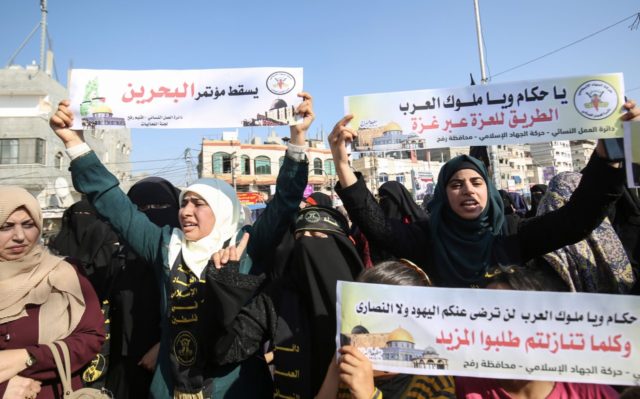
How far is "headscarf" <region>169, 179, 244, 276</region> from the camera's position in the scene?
6.65 ft

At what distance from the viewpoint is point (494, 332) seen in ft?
4.60

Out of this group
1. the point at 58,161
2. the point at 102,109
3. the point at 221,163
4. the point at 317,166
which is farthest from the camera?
the point at 317,166

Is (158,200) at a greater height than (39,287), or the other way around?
(158,200)

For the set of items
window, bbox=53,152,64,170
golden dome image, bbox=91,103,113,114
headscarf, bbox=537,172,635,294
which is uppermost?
window, bbox=53,152,64,170

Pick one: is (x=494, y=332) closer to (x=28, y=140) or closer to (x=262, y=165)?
(x=28, y=140)

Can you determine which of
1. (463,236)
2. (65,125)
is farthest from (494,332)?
(65,125)

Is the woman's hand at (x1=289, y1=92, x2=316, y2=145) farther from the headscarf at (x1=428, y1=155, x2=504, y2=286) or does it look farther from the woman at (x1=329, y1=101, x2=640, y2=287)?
the headscarf at (x1=428, y1=155, x2=504, y2=286)

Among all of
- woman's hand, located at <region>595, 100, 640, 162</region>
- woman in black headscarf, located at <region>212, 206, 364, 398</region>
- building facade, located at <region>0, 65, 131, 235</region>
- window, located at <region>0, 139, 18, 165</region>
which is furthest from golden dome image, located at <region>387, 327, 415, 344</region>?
window, located at <region>0, 139, 18, 165</region>

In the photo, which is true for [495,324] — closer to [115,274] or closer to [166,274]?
[166,274]

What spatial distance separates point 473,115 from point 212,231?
1684 millimetres

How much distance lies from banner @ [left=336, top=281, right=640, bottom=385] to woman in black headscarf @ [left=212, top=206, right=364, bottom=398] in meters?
0.43

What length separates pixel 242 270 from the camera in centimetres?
201

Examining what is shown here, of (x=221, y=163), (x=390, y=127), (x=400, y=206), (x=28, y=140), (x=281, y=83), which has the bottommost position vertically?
(x=400, y=206)

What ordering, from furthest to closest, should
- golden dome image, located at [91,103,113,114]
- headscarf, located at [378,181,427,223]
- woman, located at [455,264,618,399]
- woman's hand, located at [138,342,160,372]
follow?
headscarf, located at [378,181,427,223] → golden dome image, located at [91,103,113,114] → woman's hand, located at [138,342,160,372] → woman, located at [455,264,618,399]
